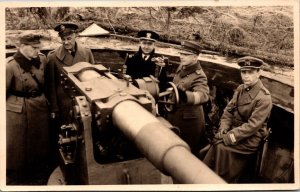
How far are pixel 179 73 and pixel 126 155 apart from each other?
2.56 ft

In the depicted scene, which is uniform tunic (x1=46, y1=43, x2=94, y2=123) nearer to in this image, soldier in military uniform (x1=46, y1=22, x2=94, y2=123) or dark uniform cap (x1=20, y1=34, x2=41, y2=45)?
soldier in military uniform (x1=46, y1=22, x2=94, y2=123)

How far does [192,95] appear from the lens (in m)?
2.55

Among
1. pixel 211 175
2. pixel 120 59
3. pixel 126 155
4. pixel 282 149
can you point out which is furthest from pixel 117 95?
pixel 282 149

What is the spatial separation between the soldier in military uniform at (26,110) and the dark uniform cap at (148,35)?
0.68 m

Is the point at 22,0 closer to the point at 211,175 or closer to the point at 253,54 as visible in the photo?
the point at 253,54

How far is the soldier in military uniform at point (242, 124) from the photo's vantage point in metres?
2.40

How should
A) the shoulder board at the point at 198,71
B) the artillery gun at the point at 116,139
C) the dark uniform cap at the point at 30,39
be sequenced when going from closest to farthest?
the artillery gun at the point at 116,139
the dark uniform cap at the point at 30,39
the shoulder board at the point at 198,71

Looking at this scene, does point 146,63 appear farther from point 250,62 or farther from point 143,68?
point 250,62

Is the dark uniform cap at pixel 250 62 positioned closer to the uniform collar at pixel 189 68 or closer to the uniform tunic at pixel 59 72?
the uniform collar at pixel 189 68

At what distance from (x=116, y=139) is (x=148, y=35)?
83 cm

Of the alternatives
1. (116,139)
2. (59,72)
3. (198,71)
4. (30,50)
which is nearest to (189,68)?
(198,71)

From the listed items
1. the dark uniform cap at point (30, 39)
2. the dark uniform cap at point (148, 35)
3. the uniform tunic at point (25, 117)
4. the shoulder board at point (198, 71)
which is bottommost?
the uniform tunic at point (25, 117)

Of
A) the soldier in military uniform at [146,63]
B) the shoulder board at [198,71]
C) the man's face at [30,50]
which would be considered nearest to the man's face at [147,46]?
the soldier in military uniform at [146,63]

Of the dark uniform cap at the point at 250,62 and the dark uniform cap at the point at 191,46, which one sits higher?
the dark uniform cap at the point at 191,46
